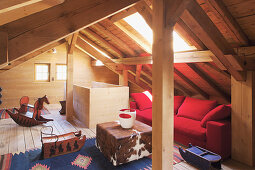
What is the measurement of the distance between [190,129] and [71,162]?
2023 millimetres

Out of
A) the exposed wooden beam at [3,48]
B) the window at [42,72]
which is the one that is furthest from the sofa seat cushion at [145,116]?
the window at [42,72]

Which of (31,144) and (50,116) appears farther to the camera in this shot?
(50,116)

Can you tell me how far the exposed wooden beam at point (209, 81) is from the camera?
3.66m

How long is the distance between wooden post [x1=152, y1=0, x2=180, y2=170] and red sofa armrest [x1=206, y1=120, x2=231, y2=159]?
4.80 feet

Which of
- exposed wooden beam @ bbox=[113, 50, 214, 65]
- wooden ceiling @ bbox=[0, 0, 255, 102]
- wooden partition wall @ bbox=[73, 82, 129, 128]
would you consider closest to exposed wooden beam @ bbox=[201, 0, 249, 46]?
wooden ceiling @ bbox=[0, 0, 255, 102]

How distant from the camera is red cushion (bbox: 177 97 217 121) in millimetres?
3535

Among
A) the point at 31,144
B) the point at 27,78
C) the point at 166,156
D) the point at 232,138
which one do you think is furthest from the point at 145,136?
the point at 27,78

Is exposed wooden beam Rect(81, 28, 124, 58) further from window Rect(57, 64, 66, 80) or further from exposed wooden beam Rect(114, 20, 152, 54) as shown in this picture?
window Rect(57, 64, 66, 80)

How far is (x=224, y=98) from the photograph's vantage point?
13.3 ft

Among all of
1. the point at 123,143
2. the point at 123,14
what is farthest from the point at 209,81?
the point at 123,143

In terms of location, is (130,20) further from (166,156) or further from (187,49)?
(166,156)

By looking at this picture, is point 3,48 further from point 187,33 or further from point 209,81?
point 209,81

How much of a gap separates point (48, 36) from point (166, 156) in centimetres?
151

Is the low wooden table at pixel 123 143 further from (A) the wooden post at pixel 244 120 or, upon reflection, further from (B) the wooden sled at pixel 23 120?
(B) the wooden sled at pixel 23 120
